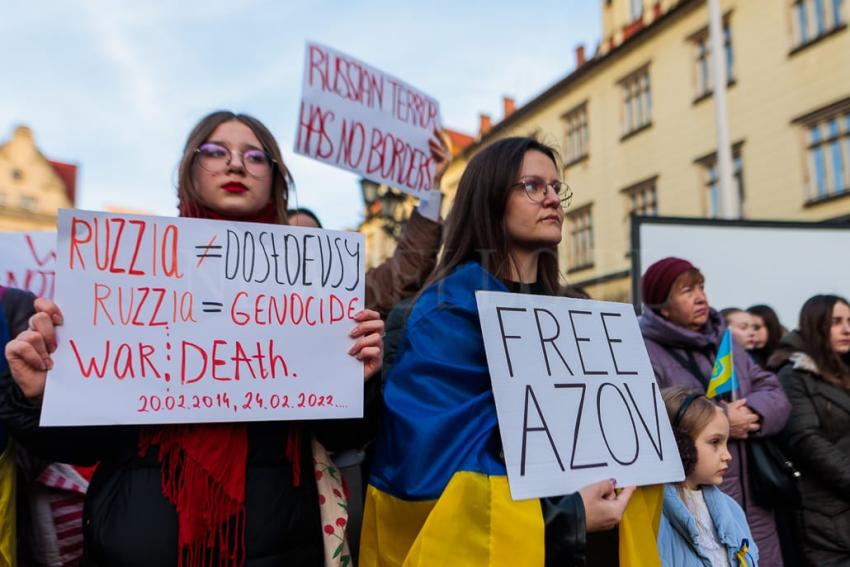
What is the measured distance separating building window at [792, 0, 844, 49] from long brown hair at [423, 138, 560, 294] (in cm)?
1461

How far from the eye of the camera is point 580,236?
69.9ft

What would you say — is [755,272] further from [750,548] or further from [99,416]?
[99,416]

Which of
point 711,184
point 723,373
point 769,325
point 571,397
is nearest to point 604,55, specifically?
point 711,184

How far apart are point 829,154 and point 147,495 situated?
1568 centimetres

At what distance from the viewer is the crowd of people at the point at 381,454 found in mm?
1475

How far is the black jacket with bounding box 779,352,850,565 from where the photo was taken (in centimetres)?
306

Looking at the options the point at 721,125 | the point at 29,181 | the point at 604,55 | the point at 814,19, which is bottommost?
the point at 721,125

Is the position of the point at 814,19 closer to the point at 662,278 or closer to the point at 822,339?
the point at 822,339

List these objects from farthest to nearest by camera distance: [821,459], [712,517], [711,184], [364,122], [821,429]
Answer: [711,184]
[364,122]
[821,429]
[821,459]
[712,517]

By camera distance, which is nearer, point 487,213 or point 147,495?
point 147,495

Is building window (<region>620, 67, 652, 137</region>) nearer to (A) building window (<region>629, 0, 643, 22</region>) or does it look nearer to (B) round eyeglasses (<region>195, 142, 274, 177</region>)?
(A) building window (<region>629, 0, 643, 22</region>)

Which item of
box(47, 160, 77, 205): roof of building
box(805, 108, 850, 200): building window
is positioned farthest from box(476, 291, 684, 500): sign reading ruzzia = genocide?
box(47, 160, 77, 205): roof of building

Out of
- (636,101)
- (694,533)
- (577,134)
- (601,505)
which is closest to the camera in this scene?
(601,505)

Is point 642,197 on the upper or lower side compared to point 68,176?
lower
